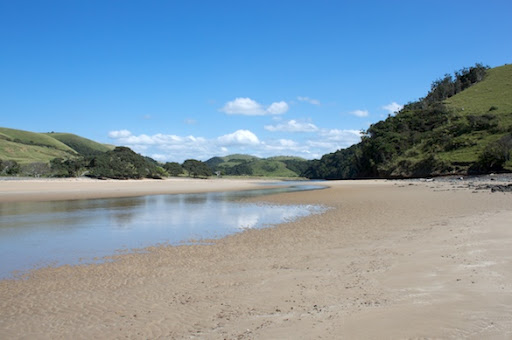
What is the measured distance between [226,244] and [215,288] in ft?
16.5

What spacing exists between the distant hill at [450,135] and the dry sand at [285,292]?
52583 mm

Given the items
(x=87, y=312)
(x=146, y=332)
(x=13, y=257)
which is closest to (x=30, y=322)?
(x=87, y=312)

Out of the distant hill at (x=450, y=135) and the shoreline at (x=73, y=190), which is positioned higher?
the distant hill at (x=450, y=135)

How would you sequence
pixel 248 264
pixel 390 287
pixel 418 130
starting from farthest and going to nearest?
pixel 418 130 < pixel 248 264 < pixel 390 287

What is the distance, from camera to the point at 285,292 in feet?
22.7

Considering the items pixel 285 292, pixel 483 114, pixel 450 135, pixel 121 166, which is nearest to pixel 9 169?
pixel 121 166

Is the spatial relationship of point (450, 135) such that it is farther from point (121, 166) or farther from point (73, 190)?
point (121, 166)

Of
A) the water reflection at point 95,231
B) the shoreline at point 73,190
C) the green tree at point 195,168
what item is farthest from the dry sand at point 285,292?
Answer: the green tree at point 195,168

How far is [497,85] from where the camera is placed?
101 metres

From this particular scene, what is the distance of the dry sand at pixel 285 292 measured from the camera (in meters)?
5.15

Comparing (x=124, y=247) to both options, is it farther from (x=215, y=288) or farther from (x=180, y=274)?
(x=215, y=288)

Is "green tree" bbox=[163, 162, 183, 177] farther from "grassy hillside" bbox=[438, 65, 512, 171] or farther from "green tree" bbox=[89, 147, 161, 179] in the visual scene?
"grassy hillside" bbox=[438, 65, 512, 171]

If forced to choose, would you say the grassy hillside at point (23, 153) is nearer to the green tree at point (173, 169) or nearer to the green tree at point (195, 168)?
the green tree at point (173, 169)

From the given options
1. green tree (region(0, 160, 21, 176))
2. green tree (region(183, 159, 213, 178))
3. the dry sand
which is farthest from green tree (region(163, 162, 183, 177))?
the dry sand
